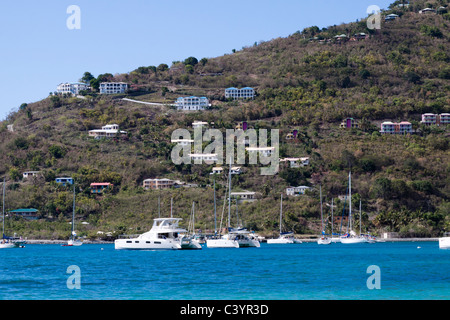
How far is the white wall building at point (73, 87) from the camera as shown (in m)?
168

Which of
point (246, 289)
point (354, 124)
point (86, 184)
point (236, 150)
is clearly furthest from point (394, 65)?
point (246, 289)

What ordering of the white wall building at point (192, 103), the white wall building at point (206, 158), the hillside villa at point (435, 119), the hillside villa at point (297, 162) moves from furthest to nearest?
the white wall building at point (192, 103) → the hillside villa at point (435, 119) → the white wall building at point (206, 158) → the hillside villa at point (297, 162)

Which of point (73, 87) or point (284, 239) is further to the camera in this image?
point (73, 87)

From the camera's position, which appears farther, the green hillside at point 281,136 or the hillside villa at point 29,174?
the hillside villa at point 29,174

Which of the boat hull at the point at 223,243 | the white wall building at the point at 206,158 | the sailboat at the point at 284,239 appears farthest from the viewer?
the white wall building at the point at 206,158

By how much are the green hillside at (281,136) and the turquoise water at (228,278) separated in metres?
38.6

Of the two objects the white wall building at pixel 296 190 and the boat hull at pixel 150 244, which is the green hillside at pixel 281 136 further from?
the boat hull at pixel 150 244

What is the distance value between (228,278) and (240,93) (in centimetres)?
11390

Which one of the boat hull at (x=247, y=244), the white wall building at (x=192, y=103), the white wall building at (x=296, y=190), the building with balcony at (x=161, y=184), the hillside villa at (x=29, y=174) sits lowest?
the boat hull at (x=247, y=244)

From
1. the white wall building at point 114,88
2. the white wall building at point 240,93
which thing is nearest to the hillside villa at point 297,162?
the white wall building at point 240,93

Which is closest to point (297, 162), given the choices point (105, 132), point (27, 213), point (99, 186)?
point (99, 186)

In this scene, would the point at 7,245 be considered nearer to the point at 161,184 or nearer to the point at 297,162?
the point at 161,184

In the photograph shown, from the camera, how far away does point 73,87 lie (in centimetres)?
16900

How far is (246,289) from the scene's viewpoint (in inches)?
1535
